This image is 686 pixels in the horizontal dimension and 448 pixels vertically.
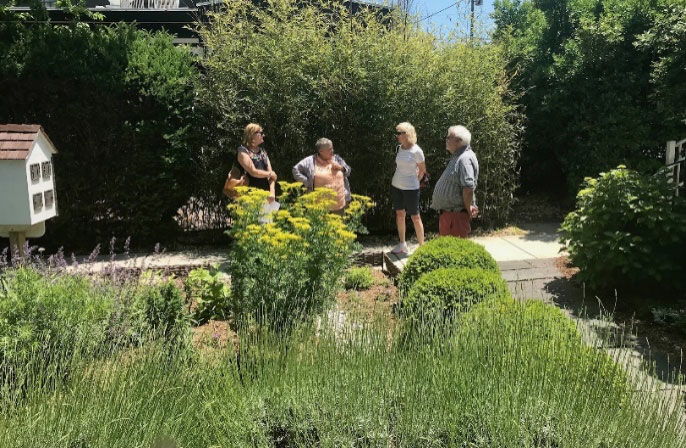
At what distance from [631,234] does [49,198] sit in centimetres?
505

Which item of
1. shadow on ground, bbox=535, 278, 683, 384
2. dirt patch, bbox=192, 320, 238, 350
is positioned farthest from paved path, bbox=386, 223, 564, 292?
dirt patch, bbox=192, 320, 238, 350

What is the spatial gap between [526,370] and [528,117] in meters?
8.23

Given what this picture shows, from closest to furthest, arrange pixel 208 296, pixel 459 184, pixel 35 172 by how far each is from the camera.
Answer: pixel 35 172, pixel 208 296, pixel 459 184

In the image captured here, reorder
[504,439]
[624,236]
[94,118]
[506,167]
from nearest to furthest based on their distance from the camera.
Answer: [504,439], [624,236], [94,118], [506,167]

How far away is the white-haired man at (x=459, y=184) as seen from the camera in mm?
5629

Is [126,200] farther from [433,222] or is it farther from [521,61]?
[521,61]

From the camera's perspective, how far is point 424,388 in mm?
2629

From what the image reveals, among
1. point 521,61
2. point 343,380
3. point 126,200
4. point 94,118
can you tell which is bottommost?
point 343,380

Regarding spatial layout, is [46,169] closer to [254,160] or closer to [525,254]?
[254,160]

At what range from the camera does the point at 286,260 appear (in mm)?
4215

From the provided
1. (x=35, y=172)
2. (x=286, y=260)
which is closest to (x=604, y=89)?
(x=286, y=260)

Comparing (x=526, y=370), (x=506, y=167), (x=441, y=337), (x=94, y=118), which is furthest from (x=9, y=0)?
(x=526, y=370)

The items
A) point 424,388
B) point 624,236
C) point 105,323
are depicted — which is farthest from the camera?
point 624,236

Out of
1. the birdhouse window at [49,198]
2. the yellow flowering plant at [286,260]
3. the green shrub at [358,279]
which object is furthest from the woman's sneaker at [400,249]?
the birdhouse window at [49,198]
